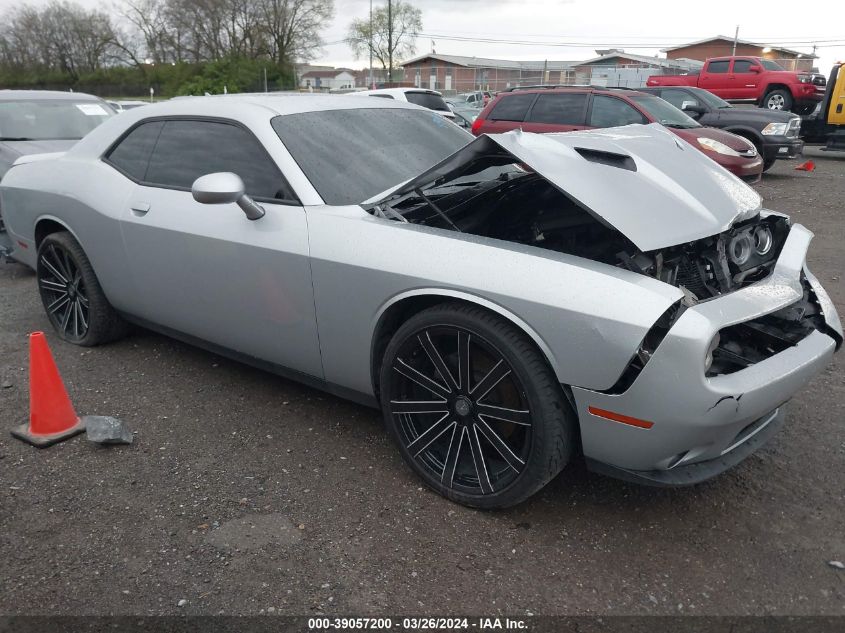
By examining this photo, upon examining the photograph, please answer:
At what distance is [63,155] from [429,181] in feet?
9.20

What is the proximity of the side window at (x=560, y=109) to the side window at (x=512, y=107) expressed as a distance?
0.17 metres

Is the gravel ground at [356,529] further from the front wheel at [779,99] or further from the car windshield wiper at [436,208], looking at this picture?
the front wheel at [779,99]

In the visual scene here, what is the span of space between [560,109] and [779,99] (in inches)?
450

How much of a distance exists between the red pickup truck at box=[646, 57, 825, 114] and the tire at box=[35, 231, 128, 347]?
51.9 feet

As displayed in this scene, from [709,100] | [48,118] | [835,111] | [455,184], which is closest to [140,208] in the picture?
[455,184]

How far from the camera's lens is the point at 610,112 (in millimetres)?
9078

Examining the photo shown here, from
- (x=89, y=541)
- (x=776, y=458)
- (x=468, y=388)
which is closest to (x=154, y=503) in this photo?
(x=89, y=541)

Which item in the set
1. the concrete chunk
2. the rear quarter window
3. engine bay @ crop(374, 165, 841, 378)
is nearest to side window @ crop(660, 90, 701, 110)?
the rear quarter window

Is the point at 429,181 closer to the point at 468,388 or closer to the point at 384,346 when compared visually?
the point at 384,346

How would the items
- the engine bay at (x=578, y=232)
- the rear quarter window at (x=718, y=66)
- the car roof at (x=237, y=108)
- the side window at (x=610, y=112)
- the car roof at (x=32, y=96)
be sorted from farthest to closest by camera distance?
the rear quarter window at (x=718, y=66) < the side window at (x=610, y=112) < the car roof at (x=32, y=96) < the car roof at (x=237, y=108) < the engine bay at (x=578, y=232)

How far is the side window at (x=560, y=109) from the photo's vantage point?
930cm

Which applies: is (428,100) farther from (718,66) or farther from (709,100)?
(718,66)

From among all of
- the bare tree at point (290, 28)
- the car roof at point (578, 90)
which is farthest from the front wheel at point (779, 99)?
the bare tree at point (290, 28)

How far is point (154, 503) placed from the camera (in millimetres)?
2729
